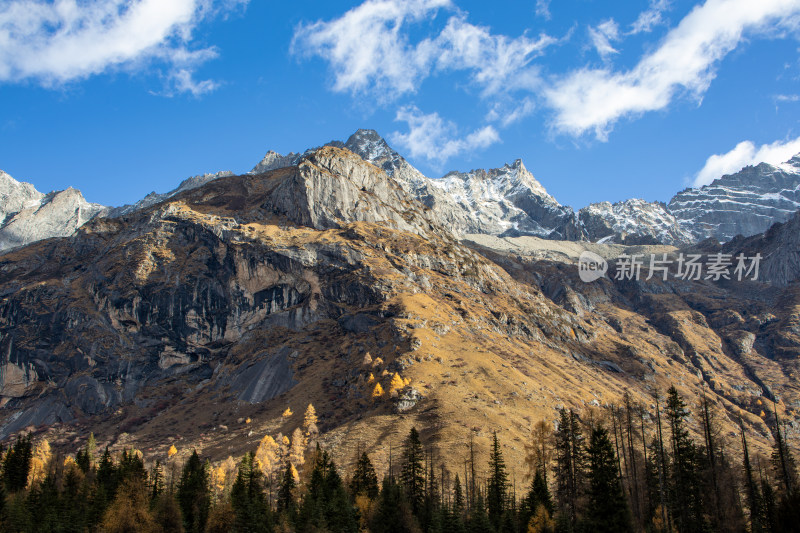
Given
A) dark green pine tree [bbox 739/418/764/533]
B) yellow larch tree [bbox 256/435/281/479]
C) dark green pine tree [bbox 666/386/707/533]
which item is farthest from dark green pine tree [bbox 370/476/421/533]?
yellow larch tree [bbox 256/435/281/479]

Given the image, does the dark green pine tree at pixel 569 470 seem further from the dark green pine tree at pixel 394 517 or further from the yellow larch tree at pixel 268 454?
the yellow larch tree at pixel 268 454

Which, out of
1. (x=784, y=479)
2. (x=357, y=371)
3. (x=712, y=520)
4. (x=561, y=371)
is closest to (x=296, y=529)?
(x=712, y=520)

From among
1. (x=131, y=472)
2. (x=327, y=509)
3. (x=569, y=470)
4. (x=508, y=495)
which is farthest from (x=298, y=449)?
(x=569, y=470)

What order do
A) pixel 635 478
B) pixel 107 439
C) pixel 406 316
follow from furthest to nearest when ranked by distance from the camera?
pixel 406 316, pixel 107 439, pixel 635 478

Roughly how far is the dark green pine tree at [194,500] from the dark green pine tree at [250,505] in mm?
4299

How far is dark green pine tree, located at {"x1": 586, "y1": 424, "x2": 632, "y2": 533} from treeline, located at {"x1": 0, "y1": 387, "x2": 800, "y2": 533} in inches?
3.6

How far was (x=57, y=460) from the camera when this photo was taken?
13375 centimetres

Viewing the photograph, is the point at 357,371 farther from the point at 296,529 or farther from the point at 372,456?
the point at 296,529

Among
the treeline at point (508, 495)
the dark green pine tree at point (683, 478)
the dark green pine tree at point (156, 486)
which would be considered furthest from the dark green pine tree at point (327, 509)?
the dark green pine tree at point (683, 478)

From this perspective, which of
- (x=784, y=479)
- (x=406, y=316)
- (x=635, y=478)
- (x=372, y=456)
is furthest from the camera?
(x=406, y=316)

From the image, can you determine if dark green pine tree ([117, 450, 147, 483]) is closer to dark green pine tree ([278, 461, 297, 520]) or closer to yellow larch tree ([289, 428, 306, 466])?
dark green pine tree ([278, 461, 297, 520])

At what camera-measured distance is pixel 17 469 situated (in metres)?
96.8

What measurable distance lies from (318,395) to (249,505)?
94361mm

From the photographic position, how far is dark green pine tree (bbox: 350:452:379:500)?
91562mm
